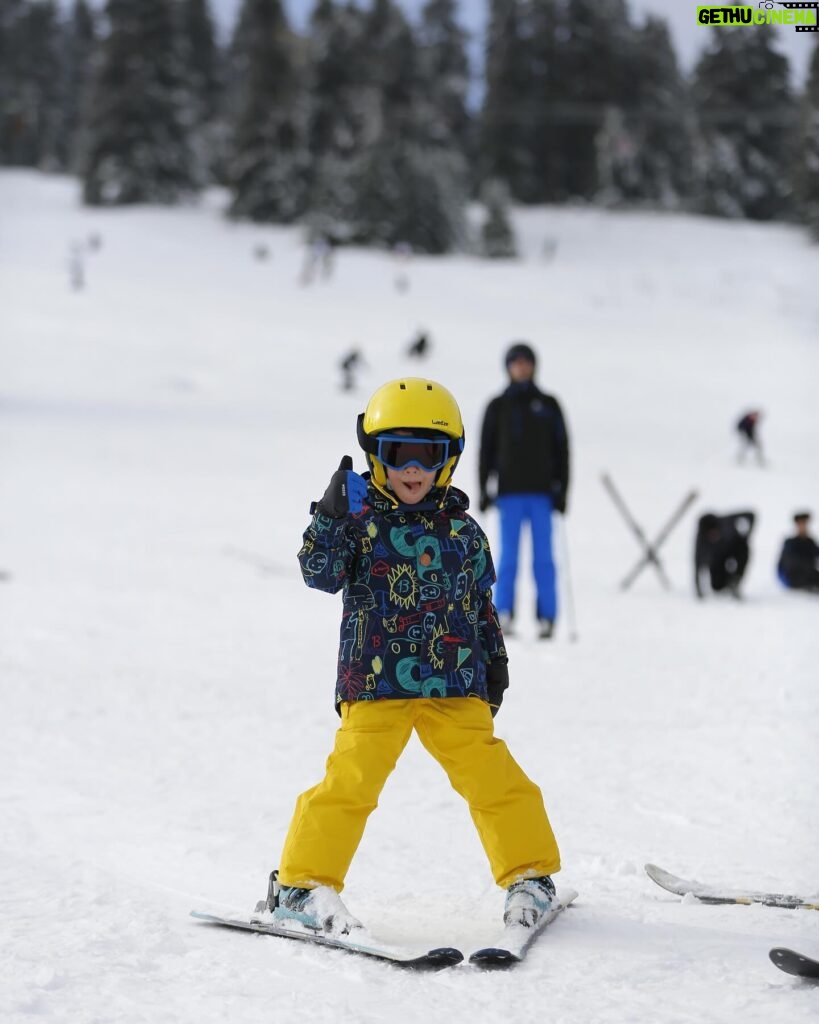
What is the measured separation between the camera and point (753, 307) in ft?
131

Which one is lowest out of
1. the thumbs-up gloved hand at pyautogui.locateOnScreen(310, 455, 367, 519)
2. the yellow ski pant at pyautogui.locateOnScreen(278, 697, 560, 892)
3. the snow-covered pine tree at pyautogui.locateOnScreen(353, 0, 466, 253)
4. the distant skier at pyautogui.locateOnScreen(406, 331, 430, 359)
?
the yellow ski pant at pyautogui.locateOnScreen(278, 697, 560, 892)

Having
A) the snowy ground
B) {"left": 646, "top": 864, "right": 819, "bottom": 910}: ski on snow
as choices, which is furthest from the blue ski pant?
{"left": 646, "top": 864, "right": 819, "bottom": 910}: ski on snow

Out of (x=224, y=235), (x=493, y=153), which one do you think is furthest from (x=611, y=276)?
(x=493, y=153)

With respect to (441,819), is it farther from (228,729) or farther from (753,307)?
(753,307)

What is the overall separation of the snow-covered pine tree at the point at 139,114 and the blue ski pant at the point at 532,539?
4877 cm

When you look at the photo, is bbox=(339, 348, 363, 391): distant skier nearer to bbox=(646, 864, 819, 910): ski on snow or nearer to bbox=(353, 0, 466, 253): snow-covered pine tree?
bbox=(646, 864, 819, 910): ski on snow

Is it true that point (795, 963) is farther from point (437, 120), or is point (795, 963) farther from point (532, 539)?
point (437, 120)

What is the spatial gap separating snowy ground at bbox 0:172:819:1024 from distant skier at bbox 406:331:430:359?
5327mm

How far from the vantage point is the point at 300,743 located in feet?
17.4

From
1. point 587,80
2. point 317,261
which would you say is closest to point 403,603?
point 317,261

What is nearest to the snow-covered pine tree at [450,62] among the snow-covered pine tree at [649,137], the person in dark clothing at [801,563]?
the snow-covered pine tree at [649,137]

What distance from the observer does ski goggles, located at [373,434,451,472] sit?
10.4ft

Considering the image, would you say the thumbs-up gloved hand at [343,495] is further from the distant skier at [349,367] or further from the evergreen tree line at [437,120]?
the evergreen tree line at [437,120]

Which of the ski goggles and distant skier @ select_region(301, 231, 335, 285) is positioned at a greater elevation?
distant skier @ select_region(301, 231, 335, 285)
